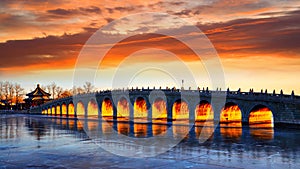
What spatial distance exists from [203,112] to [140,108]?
48.8 feet

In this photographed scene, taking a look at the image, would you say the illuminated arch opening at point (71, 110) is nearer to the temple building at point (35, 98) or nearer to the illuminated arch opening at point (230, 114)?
the temple building at point (35, 98)

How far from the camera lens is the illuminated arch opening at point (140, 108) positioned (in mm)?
63219

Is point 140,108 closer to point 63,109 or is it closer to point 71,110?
point 71,110

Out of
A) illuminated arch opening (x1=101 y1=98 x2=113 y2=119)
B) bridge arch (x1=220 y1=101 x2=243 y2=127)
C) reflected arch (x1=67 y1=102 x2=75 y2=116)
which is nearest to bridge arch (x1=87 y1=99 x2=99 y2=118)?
illuminated arch opening (x1=101 y1=98 x2=113 y2=119)

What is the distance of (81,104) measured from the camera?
81.9 meters

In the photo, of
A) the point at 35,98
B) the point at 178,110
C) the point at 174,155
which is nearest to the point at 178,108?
the point at 178,110

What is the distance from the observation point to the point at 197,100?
50219 mm

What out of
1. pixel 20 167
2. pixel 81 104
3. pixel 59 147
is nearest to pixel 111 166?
pixel 20 167

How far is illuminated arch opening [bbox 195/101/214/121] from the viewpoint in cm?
5211

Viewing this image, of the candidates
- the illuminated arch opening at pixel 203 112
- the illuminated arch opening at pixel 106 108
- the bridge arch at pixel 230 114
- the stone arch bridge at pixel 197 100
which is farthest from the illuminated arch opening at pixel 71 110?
the bridge arch at pixel 230 114

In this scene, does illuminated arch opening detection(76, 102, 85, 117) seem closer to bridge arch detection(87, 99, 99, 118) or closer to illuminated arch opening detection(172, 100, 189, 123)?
bridge arch detection(87, 99, 99, 118)

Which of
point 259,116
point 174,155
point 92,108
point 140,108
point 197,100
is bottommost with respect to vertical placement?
point 174,155

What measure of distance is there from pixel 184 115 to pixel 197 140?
37.4 meters

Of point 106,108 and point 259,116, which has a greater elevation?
point 106,108
